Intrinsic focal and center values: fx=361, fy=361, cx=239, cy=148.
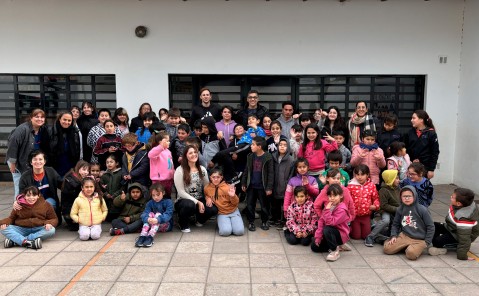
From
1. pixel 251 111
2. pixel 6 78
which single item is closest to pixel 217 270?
pixel 251 111

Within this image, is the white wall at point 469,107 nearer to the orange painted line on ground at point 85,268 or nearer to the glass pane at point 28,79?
the orange painted line on ground at point 85,268

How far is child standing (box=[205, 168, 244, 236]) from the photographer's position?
4922 mm

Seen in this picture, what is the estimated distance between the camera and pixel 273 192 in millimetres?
5145

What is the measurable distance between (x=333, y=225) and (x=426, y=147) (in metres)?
2.35

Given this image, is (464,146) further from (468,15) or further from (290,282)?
(290,282)

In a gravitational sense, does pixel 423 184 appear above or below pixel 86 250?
above

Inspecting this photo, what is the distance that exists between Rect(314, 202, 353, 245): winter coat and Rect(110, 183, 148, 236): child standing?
238 cm

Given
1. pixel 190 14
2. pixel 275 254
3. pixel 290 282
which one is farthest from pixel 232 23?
pixel 290 282

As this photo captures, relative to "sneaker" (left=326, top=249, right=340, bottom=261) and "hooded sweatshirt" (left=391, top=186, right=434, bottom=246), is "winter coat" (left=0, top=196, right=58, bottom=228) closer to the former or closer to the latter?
"sneaker" (left=326, top=249, right=340, bottom=261)

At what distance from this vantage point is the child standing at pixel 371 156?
511 cm

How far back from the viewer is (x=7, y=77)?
773 centimetres

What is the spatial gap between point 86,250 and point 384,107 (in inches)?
257

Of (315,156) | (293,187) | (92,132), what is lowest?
(293,187)

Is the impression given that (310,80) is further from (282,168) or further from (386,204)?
(386,204)
